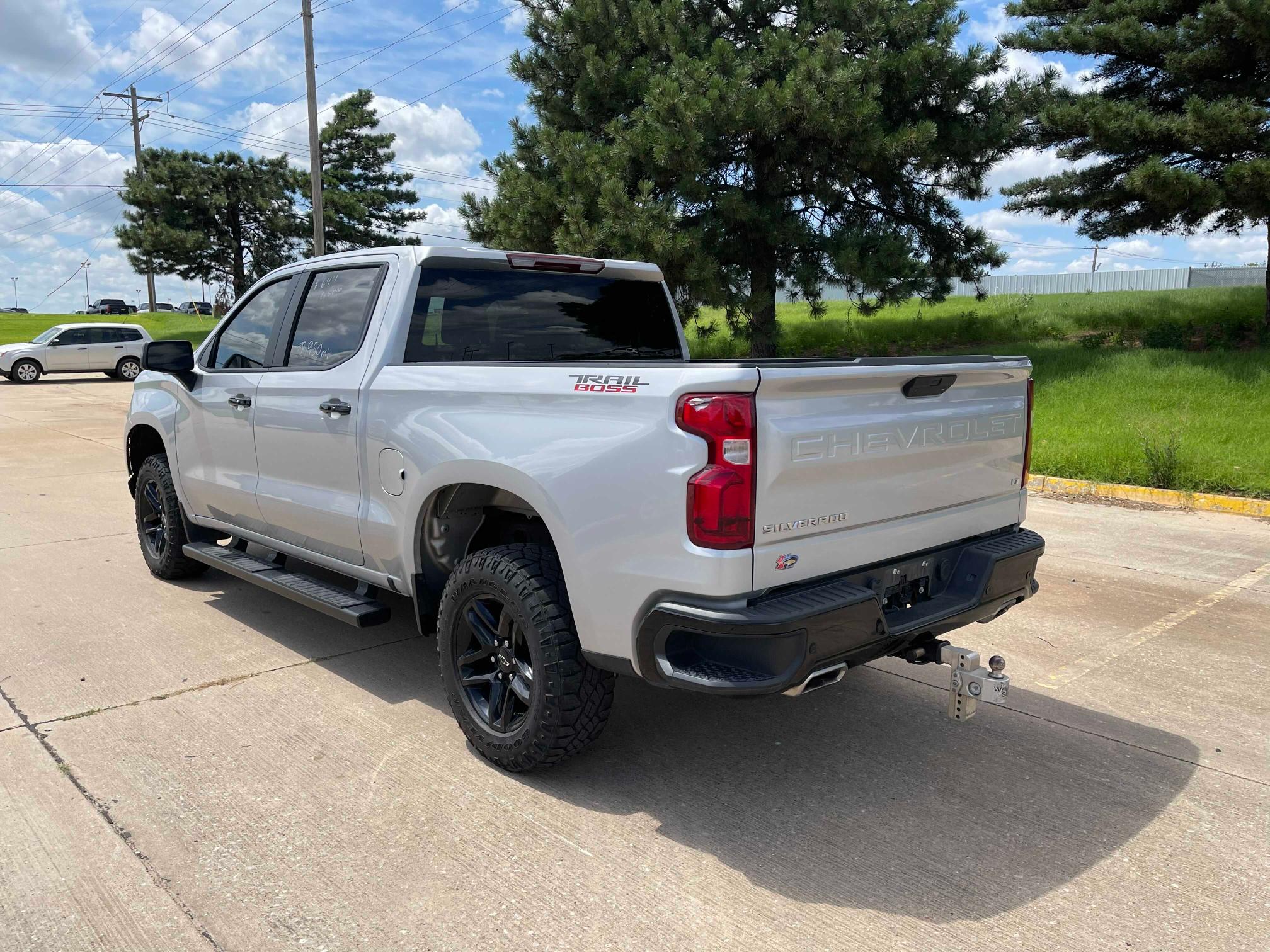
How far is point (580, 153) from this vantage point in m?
15.8

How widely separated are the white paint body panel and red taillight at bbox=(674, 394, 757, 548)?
31 millimetres

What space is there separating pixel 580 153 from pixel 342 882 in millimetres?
14341

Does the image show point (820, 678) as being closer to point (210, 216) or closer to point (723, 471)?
point (723, 471)

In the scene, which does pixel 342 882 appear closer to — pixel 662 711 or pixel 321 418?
pixel 662 711

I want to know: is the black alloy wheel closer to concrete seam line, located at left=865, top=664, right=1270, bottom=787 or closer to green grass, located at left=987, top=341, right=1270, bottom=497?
concrete seam line, located at left=865, top=664, right=1270, bottom=787

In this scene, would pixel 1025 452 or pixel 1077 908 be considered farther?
pixel 1025 452

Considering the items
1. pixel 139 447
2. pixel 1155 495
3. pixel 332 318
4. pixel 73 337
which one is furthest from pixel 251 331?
pixel 73 337

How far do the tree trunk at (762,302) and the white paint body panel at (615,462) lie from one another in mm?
11654

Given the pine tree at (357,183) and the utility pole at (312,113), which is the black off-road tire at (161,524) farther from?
the pine tree at (357,183)

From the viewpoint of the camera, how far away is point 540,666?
11.1ft

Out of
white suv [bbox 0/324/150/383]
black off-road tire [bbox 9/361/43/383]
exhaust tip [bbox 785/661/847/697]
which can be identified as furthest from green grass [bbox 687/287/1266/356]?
black off-road tire [bbox 9/361/43/383]

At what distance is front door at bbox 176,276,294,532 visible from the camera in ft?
16.9

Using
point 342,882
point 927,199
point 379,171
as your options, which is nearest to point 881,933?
point 342,882

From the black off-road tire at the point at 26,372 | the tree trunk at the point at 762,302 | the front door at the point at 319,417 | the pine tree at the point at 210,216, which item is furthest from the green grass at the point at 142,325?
the front door at the point at 319,417
